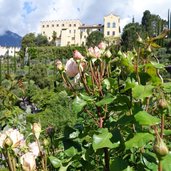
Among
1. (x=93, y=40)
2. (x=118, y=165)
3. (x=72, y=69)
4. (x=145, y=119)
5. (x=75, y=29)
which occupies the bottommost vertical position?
(x=118, y=165)

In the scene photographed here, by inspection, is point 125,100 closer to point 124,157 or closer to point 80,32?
point 124,157

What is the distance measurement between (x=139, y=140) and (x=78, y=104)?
22 centimetres

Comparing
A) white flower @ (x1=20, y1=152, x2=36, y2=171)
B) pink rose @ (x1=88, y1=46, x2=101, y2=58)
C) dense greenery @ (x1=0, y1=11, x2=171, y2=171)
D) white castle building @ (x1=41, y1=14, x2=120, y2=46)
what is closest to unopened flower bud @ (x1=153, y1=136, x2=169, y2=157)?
dense greenery @ (x1=0, y1=11, x2=171, y2=171)

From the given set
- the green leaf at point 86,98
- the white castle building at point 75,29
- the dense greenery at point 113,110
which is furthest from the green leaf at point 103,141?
the white castle building at point 75,29

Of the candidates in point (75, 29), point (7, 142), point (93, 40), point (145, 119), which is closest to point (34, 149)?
point (7, 142)

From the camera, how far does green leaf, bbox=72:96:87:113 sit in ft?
3.72

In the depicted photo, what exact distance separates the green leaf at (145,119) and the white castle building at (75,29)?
55004 millimetres

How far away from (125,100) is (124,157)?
161 millimetres

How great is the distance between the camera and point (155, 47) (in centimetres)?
116

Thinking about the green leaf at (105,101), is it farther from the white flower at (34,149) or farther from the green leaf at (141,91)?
the white flower at (34,149)

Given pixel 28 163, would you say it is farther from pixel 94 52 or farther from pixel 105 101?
pixel 94 52

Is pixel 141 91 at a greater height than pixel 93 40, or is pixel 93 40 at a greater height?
pixel 93 40

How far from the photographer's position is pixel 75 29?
69562 millimetres

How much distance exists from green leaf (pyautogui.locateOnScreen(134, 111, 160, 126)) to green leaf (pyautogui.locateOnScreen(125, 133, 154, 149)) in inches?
1.5
